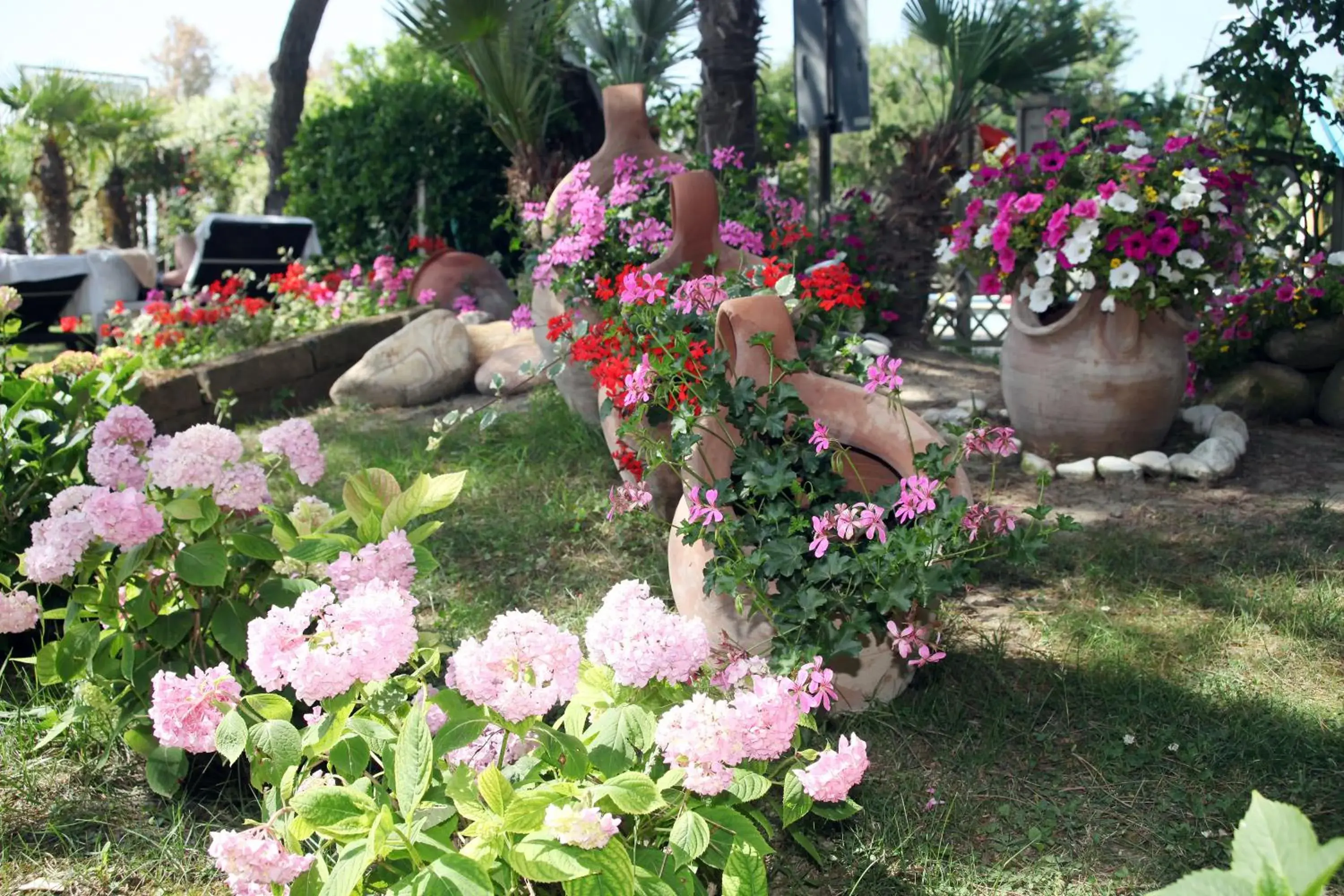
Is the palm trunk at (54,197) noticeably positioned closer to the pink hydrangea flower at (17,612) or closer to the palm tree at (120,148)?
the palm tree at (120,148)

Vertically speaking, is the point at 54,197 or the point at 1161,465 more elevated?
the point at 54,197

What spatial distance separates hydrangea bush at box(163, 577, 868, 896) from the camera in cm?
139

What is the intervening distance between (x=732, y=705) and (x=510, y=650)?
0.34 m

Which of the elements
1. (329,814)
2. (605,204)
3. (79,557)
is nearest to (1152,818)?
(329,814)

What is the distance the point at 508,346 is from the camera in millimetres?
5523

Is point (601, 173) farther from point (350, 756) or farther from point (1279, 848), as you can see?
point (1279, 848)

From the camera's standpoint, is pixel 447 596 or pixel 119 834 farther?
pixel 447 596

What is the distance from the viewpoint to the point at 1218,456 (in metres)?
3.74

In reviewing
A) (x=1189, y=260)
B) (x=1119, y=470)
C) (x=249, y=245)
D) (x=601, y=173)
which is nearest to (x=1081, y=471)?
(x=1119, y=470)

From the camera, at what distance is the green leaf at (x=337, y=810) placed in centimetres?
142

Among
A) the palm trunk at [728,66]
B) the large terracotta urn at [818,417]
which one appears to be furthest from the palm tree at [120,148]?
the large terracotta urn at [818,417]

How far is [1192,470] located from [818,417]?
1861mm

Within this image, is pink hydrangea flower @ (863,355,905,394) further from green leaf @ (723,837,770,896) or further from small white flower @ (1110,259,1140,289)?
small white flower @ (1110,259,1140,289)

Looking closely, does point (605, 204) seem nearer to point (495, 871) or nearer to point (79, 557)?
point (79, 557)
